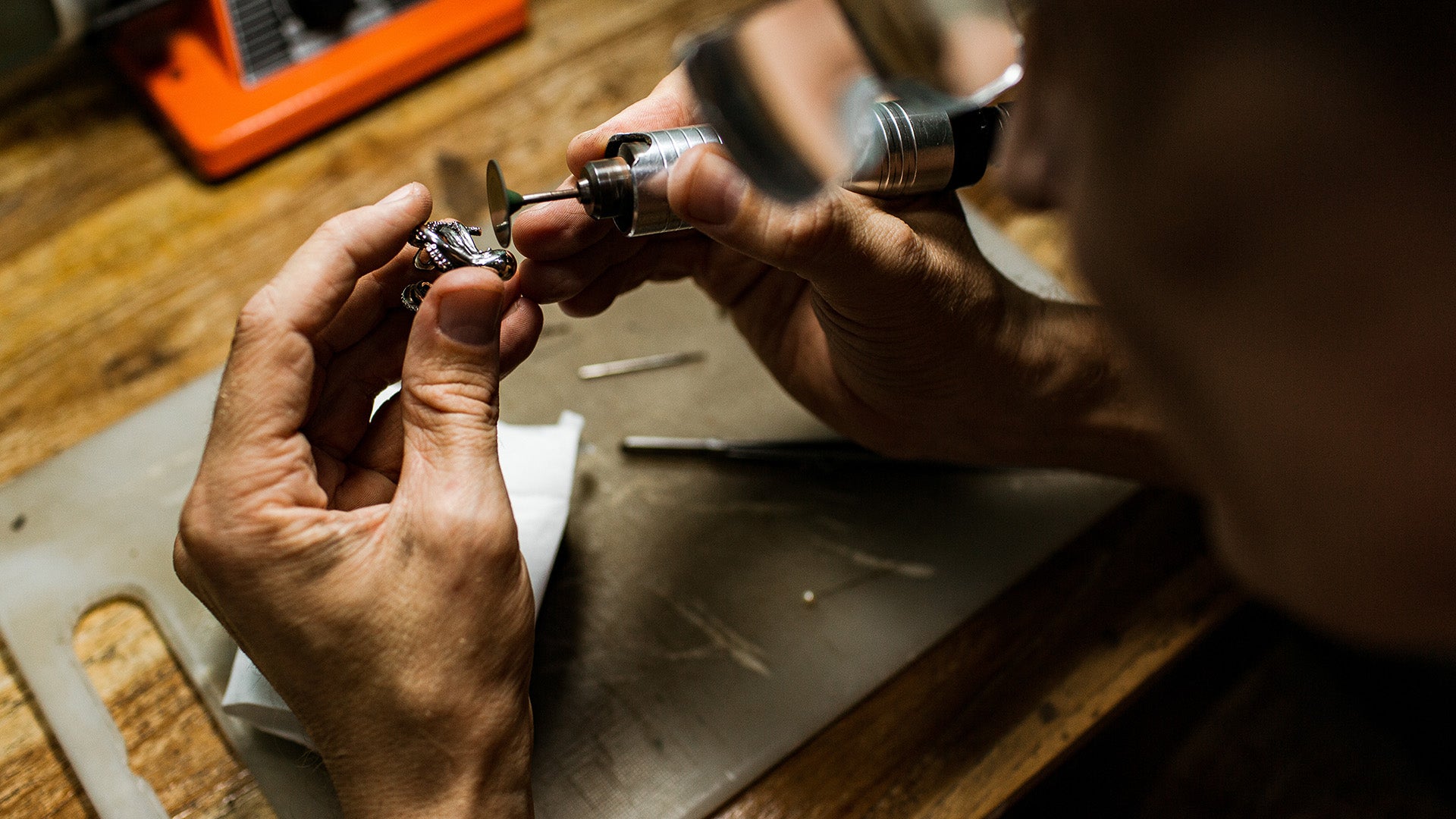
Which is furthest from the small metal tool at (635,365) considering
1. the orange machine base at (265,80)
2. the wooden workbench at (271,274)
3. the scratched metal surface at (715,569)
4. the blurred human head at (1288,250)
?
the blurred human head at (1288,250)

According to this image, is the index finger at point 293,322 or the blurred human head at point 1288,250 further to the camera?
the index finger at point 293,322

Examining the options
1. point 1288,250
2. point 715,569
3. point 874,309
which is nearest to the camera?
point 1288,250

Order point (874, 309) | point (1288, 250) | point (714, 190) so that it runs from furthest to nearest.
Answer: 1. point (874, 309)
2. point (714, 190)
3. point (1288, 250)

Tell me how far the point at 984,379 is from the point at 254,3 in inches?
37.9

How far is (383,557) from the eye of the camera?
628mm

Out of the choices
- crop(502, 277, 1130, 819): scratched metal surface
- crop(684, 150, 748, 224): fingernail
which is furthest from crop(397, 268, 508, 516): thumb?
crop(502, 277, 1130, 819): scratched metal surface

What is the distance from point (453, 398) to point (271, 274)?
0.53m

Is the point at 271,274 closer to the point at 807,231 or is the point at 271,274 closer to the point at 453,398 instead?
the point at 453,398

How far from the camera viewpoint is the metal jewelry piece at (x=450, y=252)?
0.69 meters

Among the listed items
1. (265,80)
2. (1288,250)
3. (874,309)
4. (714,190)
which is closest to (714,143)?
(714,190)

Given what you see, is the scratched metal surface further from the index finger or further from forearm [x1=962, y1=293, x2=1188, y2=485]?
the index finger

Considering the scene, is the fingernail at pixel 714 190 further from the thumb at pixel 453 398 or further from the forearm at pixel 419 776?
the forearm at pixel 419 776

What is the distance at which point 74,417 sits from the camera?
3.17 ft

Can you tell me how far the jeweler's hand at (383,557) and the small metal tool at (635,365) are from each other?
0.32 meters
